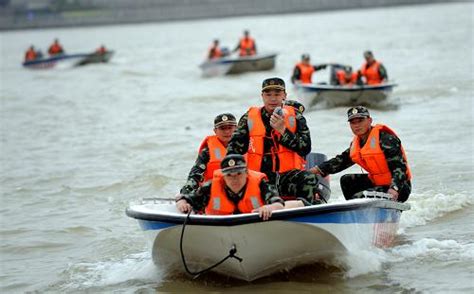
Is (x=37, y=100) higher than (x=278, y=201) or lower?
lower

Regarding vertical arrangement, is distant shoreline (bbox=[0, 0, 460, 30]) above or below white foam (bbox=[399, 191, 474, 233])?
below

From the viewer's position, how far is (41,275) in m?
11.2

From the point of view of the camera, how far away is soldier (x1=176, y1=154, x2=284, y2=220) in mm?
9094

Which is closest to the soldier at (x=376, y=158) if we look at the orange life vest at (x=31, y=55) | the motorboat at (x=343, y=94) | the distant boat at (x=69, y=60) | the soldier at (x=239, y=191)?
the soldier at (x=239, y=191)

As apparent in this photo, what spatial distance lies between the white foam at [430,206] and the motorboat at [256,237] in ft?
7.14

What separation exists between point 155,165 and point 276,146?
803cm

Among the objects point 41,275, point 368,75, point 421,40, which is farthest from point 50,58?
point 41,275

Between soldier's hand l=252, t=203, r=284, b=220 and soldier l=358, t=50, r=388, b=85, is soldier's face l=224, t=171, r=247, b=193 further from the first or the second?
soldier l=358, t=50, r=388, b=85

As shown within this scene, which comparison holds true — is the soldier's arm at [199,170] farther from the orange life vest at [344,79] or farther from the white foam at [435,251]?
the orange life vest at [344,79]

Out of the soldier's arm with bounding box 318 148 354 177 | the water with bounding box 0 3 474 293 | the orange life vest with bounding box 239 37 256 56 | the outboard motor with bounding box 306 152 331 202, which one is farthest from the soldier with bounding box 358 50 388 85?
the orange life vest with bounding box 239 37 256 56

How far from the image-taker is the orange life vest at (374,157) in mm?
10750

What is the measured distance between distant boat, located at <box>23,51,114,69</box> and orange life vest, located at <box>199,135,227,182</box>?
32773 millimetres

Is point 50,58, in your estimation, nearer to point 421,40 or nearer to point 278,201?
point 421,40

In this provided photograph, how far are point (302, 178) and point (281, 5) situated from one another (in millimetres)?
93524
